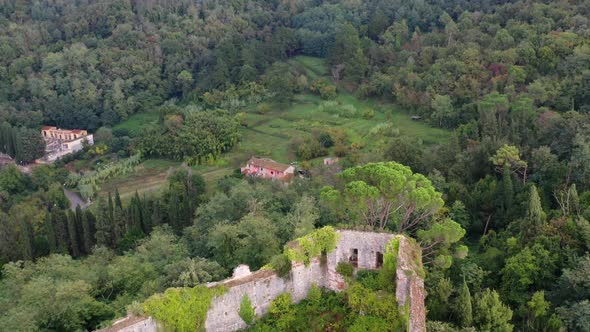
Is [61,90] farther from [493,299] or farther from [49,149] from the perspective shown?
[493,299]

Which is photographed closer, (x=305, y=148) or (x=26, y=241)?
(x=26, y=241)

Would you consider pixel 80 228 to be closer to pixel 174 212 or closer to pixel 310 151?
pixel 174 212

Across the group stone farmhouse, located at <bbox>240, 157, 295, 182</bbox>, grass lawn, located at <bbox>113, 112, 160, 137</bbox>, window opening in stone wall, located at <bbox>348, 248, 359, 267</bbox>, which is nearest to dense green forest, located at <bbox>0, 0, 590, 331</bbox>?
grass lawn, located at <bbox>113, 112, 160, 137</bbox>

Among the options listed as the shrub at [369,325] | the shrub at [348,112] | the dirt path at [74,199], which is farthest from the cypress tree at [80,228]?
the shrub at [348,112]

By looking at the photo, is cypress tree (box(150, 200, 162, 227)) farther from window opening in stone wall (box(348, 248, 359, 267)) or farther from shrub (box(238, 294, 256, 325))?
window opening in stone wall (box(348, 248, 359, 267))

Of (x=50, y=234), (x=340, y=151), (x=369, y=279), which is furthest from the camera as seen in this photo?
(x=340, y=151)

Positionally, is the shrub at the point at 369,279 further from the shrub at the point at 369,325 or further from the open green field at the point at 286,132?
the open green field at the point at 286,132

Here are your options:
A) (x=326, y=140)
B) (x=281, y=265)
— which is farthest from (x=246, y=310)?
(x=326, y=140)

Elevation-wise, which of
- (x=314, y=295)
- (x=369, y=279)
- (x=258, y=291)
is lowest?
(x=314, y=295)
